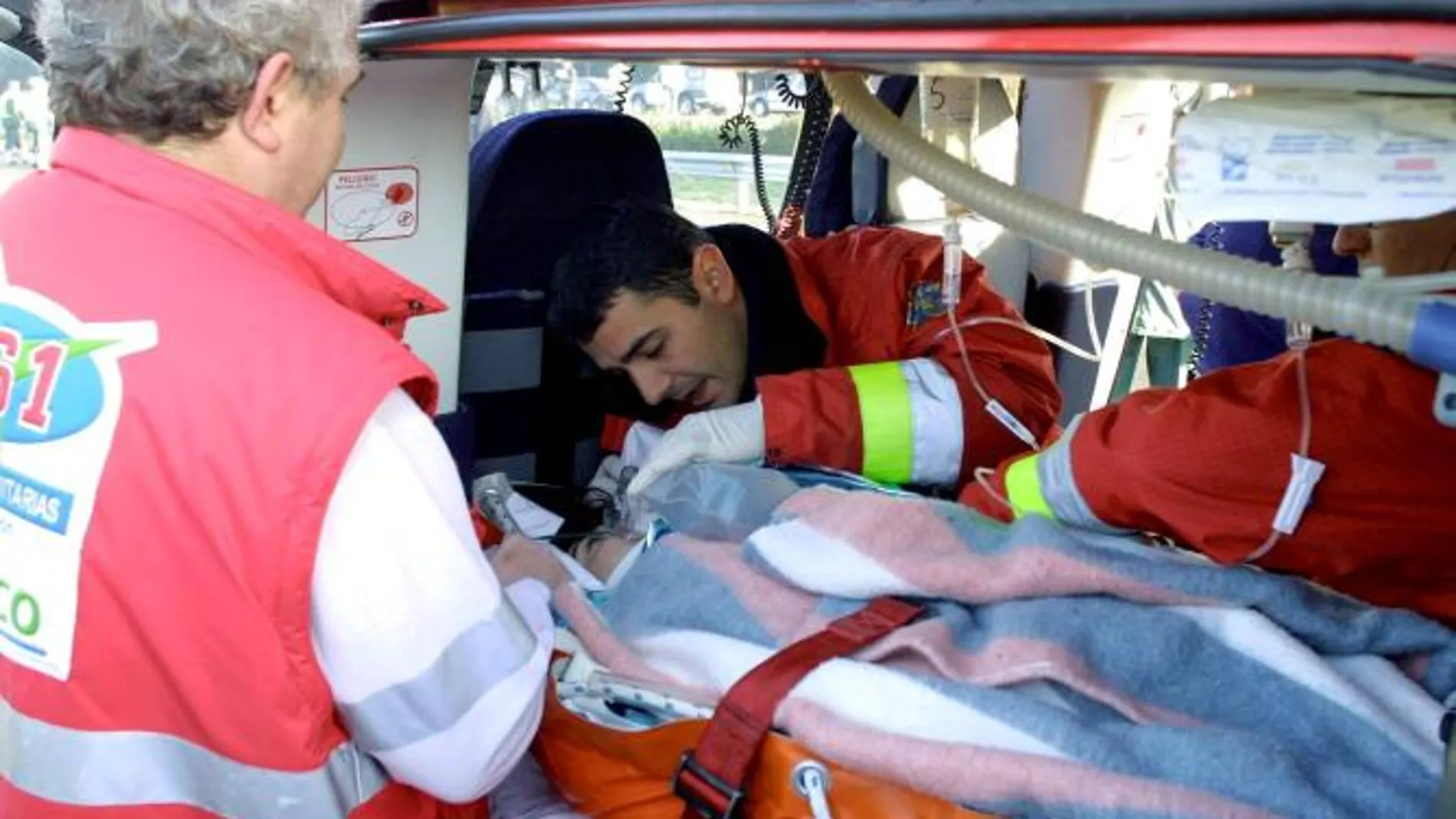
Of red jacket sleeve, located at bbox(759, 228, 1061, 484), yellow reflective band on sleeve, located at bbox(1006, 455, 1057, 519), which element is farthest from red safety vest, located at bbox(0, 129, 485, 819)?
red jacket sleeve, located at bbox(759, 228, 1061, 484)

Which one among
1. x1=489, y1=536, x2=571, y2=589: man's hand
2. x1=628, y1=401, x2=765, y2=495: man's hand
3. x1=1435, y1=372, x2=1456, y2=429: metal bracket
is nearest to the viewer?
x1=1435, y1=372, x2=1456, y2=429: metal bracket

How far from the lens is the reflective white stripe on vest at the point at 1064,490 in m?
1.42

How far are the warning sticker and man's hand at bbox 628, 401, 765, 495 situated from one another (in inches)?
21.8

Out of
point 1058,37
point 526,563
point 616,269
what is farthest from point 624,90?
point 1058,37

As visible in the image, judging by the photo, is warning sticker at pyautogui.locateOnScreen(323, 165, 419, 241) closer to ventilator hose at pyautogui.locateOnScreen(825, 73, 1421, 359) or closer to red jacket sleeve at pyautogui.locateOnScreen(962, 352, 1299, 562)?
ventilator hose at pyautogui.locateOnScreen(825, 73, 1421, 359)

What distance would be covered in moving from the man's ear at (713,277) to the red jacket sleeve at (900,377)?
0.41 ft

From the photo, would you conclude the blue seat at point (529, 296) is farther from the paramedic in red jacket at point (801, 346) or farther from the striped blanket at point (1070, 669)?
the striped blanket at point (1070, 669)


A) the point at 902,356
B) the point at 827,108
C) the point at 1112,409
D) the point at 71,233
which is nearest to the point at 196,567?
the point at 71,233

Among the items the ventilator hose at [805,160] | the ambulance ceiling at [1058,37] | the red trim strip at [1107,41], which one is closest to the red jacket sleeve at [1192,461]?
the ambulance ceiling at [1058,37]

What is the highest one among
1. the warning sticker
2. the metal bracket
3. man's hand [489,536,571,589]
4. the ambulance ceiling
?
the ambulance ceiling

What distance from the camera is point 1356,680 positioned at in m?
1.27

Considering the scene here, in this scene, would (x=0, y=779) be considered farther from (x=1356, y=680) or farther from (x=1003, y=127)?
(x=1003, y=127)

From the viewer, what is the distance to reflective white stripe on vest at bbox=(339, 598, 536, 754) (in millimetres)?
1185

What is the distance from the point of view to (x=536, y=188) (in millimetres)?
2385
